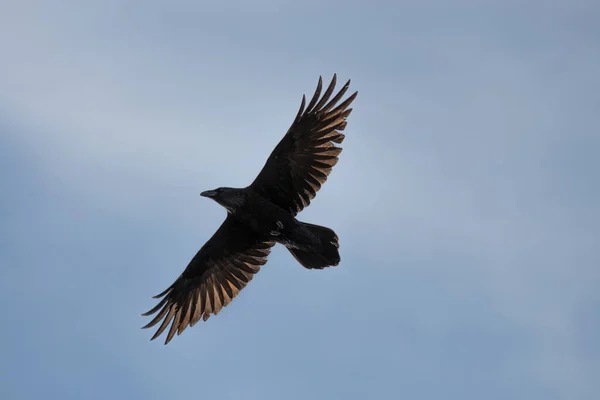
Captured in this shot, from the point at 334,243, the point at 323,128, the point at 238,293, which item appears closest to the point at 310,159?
the point at 323,128

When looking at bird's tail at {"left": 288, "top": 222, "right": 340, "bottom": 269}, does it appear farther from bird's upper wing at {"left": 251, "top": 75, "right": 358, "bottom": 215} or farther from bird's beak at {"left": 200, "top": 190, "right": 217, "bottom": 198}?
bird's beak at {"left": 200, "top": 190, "right": 217, "bottom": 198}

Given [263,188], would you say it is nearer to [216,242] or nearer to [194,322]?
[216,242]

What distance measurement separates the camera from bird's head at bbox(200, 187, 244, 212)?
16672mm

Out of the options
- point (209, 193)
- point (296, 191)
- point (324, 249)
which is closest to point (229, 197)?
point (209, 193)

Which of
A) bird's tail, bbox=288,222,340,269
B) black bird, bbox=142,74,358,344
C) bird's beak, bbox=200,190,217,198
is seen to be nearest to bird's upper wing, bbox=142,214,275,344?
black bird, bbox=142,74,358,344

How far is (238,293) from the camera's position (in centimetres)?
1797

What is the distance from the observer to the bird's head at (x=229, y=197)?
54.7 ft

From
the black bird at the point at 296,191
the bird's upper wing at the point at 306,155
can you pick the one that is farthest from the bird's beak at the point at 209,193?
the bird's upper wing at the point at 306,155

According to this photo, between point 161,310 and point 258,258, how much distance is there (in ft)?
6.95

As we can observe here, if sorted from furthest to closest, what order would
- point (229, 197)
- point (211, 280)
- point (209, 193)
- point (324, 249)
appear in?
point (211, 280), point (209, 193), point (229, 197), point (324, 249)

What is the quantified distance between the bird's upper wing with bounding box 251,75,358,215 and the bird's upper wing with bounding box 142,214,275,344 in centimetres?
135

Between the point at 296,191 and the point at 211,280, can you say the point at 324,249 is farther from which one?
the point at 211,280

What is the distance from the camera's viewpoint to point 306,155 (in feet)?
54.5

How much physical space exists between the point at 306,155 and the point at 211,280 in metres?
3.32
